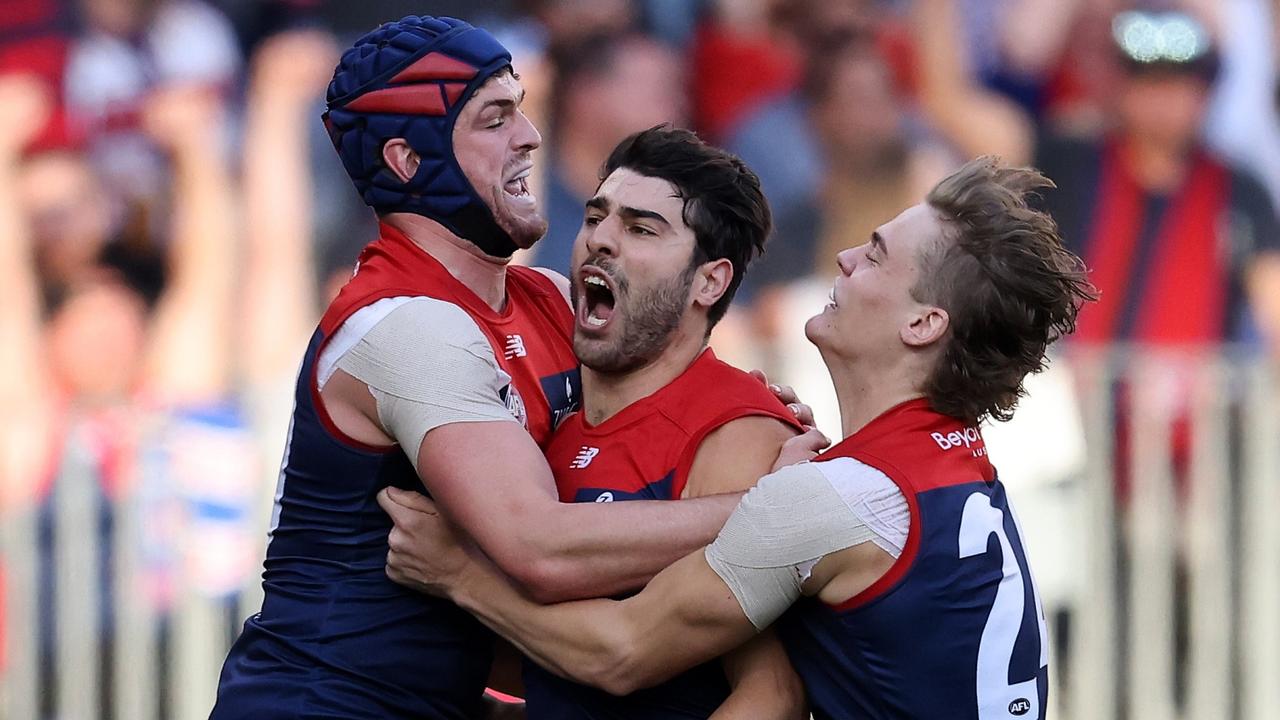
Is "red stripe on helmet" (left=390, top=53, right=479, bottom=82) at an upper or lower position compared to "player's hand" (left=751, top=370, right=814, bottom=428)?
upper

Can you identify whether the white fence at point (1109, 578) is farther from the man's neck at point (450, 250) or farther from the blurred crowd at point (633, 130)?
the man's neck at point (450, 250)

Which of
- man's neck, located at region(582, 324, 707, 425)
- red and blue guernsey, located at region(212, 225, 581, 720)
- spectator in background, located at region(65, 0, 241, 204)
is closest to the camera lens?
red and blue guernsey, located at region(212, 225, 581, 720)

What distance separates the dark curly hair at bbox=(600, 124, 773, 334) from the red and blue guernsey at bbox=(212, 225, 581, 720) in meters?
0.55

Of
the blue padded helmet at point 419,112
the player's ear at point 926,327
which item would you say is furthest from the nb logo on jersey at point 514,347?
the player's ear at point 926,327

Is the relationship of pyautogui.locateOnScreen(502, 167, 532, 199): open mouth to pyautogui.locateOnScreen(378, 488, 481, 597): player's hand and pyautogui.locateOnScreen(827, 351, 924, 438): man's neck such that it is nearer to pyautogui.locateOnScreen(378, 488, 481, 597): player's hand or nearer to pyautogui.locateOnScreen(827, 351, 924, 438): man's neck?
pyautogui.locateOnScreen(378, 488, 481, 597): player's hand

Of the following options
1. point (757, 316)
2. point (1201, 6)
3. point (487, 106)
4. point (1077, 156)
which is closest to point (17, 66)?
point (757, 316)

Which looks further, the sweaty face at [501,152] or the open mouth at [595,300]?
the sweaty face at [501,152]

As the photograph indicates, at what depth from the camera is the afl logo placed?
3.79 meters

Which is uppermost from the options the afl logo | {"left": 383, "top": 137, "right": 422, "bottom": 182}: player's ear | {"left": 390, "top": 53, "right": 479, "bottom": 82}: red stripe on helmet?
{"left": 390, "top": 53, "right": 479, "bottom": 82}: red stripe on helmet

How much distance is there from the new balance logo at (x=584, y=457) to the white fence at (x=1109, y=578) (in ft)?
12.4

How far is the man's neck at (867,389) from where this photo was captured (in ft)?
11.6

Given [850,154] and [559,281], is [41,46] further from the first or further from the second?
[559,281]

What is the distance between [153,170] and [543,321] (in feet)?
14.9

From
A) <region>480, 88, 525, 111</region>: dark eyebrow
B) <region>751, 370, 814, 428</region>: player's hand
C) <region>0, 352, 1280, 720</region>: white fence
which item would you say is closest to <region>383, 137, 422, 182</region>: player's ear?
<region>480, 88, 525, 111</region>: dark eyebrow
